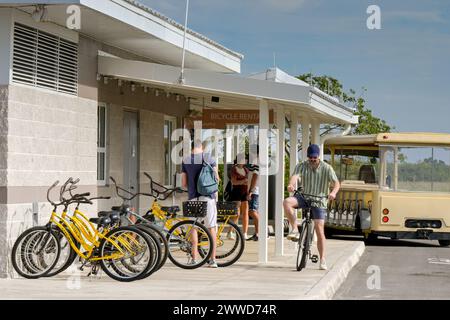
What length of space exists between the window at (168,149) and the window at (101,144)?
371 centimetres

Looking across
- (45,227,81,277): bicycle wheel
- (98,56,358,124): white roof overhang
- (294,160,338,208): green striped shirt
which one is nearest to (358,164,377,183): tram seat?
(98,56,358,124): white roof overhang

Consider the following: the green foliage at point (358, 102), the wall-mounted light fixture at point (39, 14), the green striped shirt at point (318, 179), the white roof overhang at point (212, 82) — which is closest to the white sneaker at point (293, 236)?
the green striped shirt at point (318, 179)

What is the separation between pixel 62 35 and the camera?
46.1 feet

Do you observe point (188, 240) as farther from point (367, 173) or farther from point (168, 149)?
point (367, 173)

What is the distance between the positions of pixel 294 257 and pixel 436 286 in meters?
3.38

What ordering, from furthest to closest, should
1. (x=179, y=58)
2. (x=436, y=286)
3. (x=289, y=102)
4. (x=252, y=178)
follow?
(x=252, y=178), (x=179, y=58), (x=289, y=102), (x=436, y=286)

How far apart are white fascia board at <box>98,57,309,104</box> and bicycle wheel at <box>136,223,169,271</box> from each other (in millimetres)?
2665

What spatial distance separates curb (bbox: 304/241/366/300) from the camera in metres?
11.4

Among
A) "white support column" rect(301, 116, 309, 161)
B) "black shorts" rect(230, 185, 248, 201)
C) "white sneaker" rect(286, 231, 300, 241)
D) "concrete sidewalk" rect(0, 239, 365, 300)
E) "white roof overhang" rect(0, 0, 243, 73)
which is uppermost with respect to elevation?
"white roof overhang" rect(0, 0, 243, 73)

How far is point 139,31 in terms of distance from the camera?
14430mm

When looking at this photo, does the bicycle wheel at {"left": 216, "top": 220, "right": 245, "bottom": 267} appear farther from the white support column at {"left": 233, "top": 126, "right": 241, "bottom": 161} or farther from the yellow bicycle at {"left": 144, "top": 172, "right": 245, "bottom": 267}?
the white support column at {"left": 233, "top": 126, "right": 241, "bottom": 161}

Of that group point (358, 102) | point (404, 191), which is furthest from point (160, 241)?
point (358, 102)

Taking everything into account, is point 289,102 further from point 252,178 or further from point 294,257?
point 252,178
